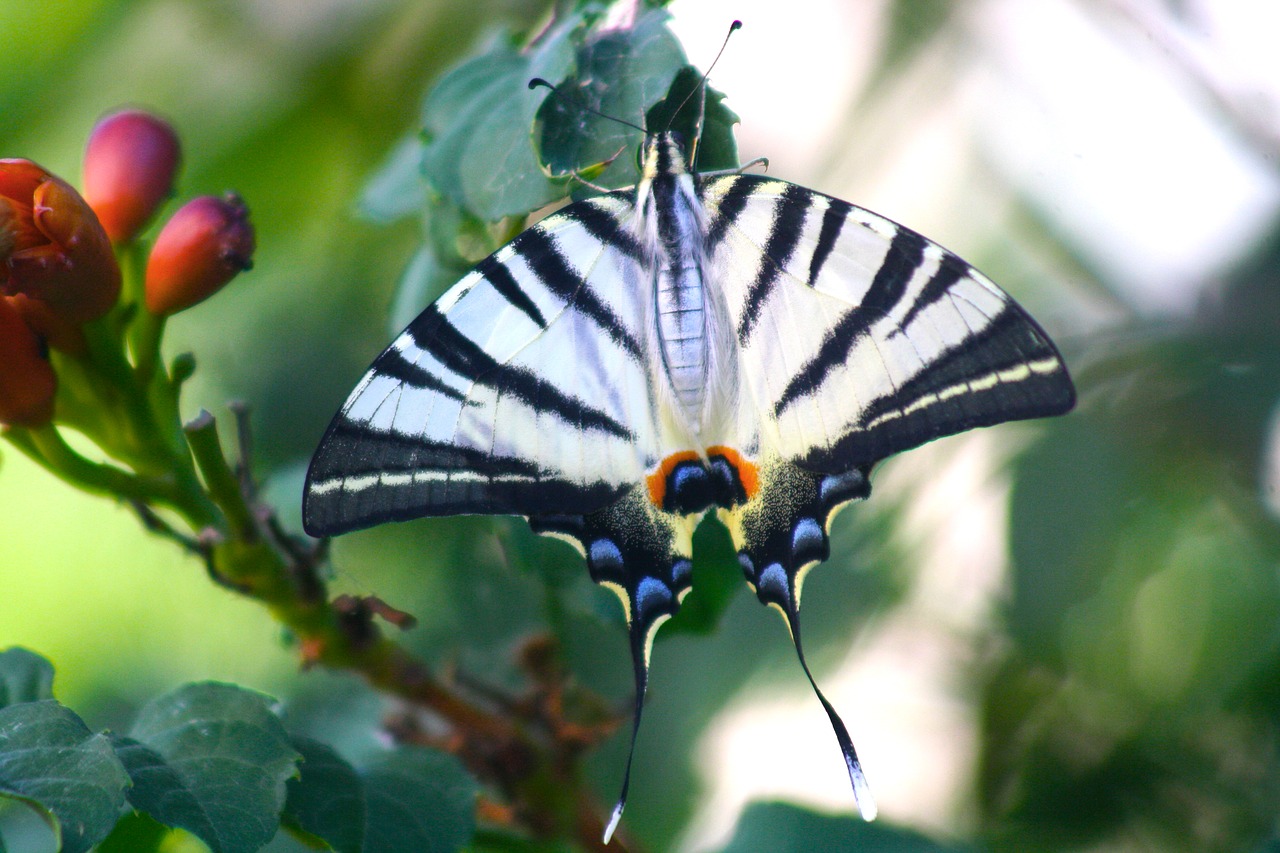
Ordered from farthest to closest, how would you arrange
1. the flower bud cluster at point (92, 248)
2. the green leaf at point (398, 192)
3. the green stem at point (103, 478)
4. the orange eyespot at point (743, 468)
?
the green leaf at point (398, 192) < the orange eyespot at point (743, 468) < the green stem at point (103, 478) < the flower bud cluster at point (92, 248)

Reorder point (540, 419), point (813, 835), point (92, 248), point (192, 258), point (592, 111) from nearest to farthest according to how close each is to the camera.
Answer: point (92, 248) → point (192, 258) → point (592, 111) → point (540, 419) → point (813, 835)

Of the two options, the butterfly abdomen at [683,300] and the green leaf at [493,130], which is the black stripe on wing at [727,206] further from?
the green leaf at [493,130]

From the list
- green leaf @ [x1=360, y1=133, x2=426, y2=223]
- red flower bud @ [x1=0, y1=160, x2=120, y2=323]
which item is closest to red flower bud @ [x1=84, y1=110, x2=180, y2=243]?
red flower bud @ [x1=0, y1=160, x2=120, y2=323]

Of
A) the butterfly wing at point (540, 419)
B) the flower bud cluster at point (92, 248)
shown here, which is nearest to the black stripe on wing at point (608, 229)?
the butterfly wing at point (540, 419)

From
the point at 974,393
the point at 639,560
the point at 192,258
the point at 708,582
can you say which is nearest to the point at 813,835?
the point at 708,582

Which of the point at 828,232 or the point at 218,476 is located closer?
the point at 218,476

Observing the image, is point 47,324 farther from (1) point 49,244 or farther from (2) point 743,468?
(2) point 743,468

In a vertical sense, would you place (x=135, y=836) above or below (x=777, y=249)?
below
